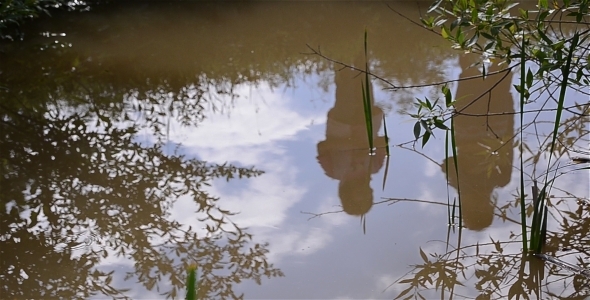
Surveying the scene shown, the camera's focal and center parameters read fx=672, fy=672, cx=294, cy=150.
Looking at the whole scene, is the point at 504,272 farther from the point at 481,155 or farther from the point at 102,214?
the point at 102,214

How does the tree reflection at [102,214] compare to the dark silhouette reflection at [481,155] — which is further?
the dark silhouette reflection at [481,155]

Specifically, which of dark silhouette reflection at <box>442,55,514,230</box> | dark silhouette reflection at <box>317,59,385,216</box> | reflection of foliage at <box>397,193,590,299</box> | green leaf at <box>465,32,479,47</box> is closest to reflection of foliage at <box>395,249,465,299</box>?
reflection of foliage at <box>397,193,590,299</box>

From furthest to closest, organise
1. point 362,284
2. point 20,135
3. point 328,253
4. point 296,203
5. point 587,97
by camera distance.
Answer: point 587,97 → point 20,135 → point 296,203 → point 328,253 → point 362,284

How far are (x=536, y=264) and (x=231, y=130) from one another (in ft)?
5.70

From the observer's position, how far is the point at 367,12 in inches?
244

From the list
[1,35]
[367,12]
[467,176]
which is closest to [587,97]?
[467,176]

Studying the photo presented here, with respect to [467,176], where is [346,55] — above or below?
above

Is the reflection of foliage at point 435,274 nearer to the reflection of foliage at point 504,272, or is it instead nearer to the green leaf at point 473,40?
the reflection of foliage at point 504,272

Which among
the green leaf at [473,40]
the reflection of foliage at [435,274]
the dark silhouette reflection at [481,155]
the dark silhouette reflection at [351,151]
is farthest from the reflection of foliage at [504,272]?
the green leaf at [473,40]

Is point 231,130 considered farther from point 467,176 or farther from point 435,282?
point 435,282

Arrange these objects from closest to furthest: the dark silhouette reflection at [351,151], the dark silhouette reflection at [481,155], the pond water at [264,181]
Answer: the pond water at [264,181], the dark silhouette reflection at [481,155], the dark silhouette reflection at [351,151]

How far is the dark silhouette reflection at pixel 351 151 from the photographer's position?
265cm

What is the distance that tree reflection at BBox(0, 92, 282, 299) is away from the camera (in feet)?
6.96


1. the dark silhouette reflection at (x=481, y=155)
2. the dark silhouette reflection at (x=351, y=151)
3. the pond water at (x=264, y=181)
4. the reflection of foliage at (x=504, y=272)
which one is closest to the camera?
the reflection of foliage at (x=504, y=272)
